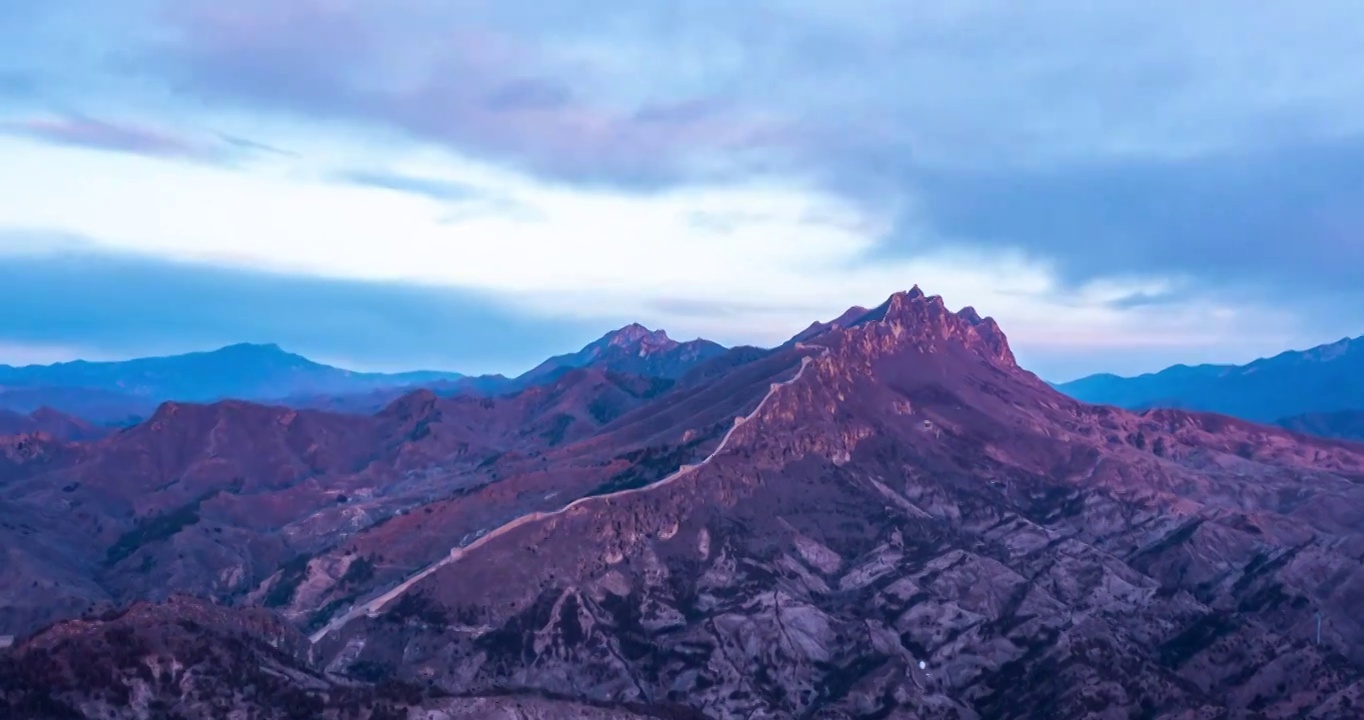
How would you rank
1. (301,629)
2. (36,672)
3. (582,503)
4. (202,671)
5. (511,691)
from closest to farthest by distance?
1. (36,672)
2. (202,671)
3. (511,691)
4. (301,629)
5. (582,503)

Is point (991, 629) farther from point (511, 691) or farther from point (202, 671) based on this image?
point (202, 671)

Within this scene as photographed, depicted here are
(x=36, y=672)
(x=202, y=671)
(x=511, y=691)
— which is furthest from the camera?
(x=511, y=691)

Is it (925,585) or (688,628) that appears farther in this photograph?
(925,585)

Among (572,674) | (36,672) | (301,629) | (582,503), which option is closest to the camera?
(36,672)

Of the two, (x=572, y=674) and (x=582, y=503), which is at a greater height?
(x=582, y=503)

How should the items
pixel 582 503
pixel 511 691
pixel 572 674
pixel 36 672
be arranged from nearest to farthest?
pixel 36 672 → pixel 511 691 → pixel 572 674 → pixel 582 503

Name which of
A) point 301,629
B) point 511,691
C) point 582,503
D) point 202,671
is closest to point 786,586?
point 582,503

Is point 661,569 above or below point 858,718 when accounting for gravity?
above

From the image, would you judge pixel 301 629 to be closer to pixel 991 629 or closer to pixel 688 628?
pixel 688 628

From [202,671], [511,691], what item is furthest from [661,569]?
[202,671]

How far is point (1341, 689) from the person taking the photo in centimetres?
16838

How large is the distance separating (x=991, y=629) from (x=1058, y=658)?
1270 centimetres

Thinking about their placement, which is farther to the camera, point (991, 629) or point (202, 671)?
point (991, 629)

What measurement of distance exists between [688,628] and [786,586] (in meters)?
16.8
